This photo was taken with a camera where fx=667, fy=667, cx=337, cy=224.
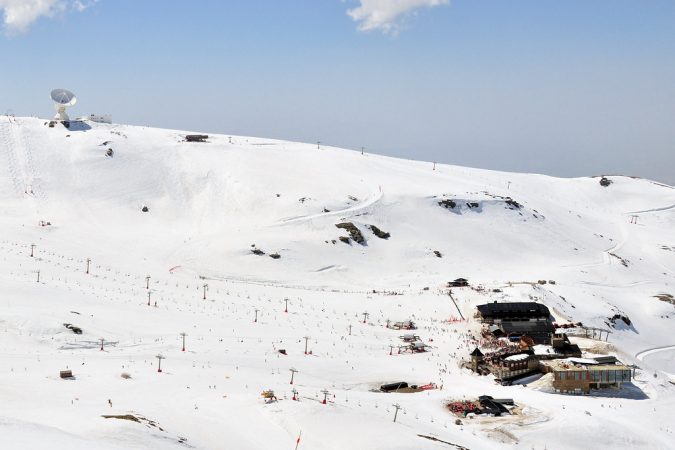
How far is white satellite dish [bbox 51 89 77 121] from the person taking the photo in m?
118

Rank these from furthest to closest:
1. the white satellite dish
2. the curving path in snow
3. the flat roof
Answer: the white satellite dish < the flat roof < the curving path in snow

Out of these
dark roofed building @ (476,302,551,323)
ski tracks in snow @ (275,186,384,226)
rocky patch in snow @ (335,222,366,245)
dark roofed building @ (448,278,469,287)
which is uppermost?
ski tracks in snow @ (275,186,384,226)

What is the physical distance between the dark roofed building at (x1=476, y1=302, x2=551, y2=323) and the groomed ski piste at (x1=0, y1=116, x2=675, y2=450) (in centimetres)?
206

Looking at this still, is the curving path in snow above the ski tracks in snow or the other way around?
the other way around

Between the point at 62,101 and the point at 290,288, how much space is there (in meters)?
65.9

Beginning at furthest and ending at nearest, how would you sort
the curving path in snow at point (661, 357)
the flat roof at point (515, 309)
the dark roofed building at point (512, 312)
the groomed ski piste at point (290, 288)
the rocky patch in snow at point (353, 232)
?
the rocky patch in snow at point (353, 232)
the flat roof at point (515, 309)
the dark roofed building at point (512, 312)
the curving path in snow at point (661, 357)
the groomed ski piste at point (290, 288)

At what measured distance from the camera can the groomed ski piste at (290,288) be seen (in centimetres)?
3553

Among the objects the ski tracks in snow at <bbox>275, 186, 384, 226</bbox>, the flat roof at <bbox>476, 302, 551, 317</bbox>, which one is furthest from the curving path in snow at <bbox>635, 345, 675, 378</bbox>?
the ski tracks in snow at <bbox>275, 186, 384, 226</bbox>

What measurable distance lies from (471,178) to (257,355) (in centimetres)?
8714

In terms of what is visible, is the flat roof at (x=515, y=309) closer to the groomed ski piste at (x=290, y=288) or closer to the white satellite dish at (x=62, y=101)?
the groomed ski piste at (x=290, y=288)

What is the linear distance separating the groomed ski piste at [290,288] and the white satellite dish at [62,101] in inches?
142

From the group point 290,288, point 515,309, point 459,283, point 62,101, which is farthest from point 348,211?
point 62,101

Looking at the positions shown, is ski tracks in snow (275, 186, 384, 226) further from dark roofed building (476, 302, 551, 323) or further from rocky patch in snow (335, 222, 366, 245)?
dark roofed building (476, 302, 551, 323)

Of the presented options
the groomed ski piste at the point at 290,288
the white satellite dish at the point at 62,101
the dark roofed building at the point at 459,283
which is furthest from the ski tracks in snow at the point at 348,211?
the white satellite dish at the point at 62,101
